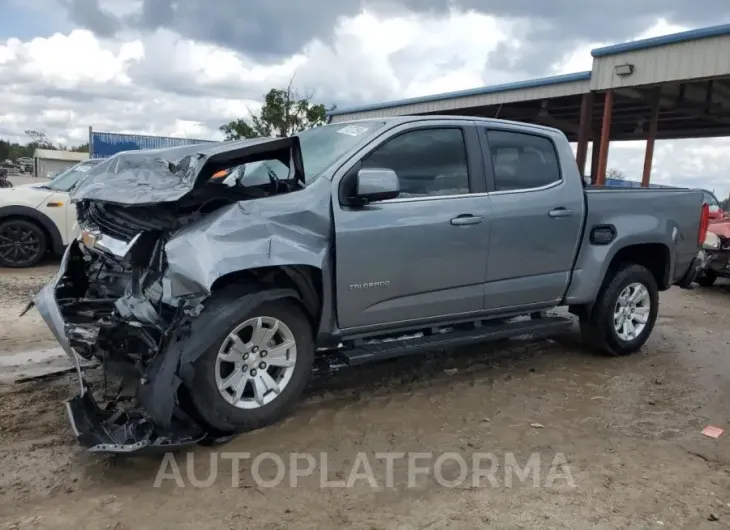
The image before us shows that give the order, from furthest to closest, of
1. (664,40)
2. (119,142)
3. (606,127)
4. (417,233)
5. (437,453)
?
(119,142)
(606,127)
(664,40)
(417,233)
(437,453)

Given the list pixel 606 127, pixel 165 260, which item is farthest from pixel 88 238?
pixel 606 127

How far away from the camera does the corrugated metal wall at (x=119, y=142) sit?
2140 cm

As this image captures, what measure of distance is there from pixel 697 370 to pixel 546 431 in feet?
7.77

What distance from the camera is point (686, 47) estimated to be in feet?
39.9

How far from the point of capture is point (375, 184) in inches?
162

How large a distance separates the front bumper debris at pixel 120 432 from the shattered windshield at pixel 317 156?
1651mm

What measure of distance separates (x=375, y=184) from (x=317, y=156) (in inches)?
25.1

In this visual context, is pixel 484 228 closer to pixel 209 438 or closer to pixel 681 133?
pixel 209 438

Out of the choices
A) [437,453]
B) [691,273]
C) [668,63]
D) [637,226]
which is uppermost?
[668,63]

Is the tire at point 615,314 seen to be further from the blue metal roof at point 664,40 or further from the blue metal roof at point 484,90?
the blue metal roof at point 484,90

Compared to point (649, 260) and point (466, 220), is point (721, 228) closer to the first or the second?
point (649, 260)

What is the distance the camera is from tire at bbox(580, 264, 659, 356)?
5785mm

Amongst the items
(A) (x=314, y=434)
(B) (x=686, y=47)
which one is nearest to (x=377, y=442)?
(A) (x=314, y=434)

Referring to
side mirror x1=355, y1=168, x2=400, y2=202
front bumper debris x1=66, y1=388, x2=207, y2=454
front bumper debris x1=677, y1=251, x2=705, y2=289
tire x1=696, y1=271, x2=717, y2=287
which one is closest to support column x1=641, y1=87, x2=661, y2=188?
tire x1=696, y1=271, x2=717, y2=287
